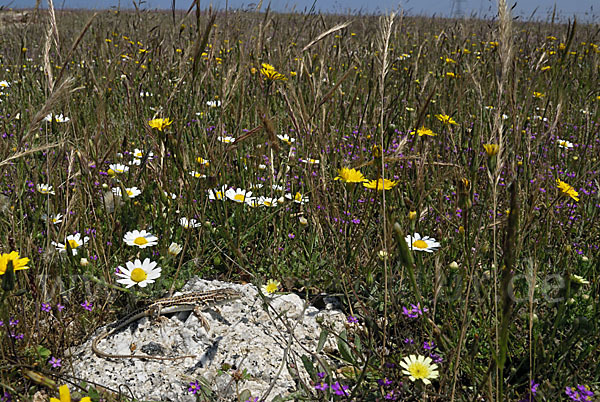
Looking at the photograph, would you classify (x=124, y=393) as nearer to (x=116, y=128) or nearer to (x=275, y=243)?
(x=275, y=243)

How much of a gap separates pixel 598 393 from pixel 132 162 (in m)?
2.26

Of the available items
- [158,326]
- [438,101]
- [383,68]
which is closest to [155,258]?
[158,326]

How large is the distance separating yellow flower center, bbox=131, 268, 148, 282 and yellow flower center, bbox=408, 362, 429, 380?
0.92 metres

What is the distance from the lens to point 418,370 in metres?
1.19

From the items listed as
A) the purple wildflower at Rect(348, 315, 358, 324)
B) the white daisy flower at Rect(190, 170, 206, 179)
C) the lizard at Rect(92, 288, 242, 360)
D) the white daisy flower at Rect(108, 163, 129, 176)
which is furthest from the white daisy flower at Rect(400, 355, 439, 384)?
the white daisy flower at Rect(108, 163, 129, 176)

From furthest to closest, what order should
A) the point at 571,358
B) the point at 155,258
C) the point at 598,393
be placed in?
1. the point at 155,258
2. the point at 571,358
3. the point at 598,393

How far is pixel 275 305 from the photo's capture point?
1.76 meters

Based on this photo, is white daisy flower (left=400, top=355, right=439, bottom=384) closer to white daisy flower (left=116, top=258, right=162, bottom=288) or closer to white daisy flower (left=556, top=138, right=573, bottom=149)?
white daisy flower (left=116, top=258, right=162, bottom=288)

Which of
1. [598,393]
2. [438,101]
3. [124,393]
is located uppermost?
[438,101]

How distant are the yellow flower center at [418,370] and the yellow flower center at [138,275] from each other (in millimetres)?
915

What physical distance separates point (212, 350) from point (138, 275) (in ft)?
1.16

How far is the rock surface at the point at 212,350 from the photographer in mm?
1410

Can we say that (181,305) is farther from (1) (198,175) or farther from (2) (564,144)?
(2) (564,144)

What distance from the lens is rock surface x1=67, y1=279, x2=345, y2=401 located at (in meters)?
1.41
